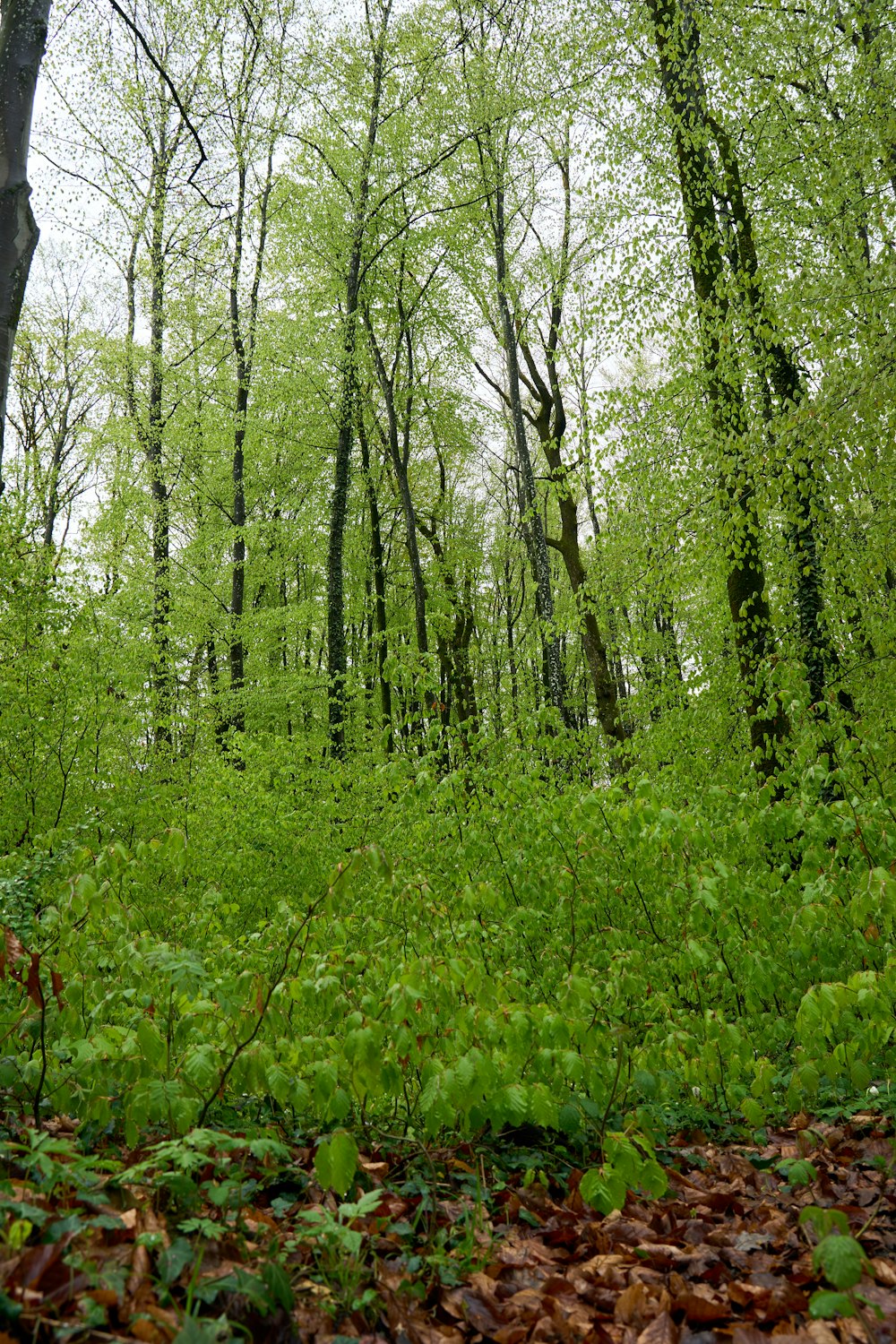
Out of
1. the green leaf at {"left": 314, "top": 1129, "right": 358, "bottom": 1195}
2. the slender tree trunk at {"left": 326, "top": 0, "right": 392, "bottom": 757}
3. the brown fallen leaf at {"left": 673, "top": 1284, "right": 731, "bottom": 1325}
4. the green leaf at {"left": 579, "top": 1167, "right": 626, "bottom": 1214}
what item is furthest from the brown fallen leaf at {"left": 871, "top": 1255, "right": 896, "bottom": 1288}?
the slender tree trunk at {"left": 326, "top": 0, "right": 392, "bottom": 757}

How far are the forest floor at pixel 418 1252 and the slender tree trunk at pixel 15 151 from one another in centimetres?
349

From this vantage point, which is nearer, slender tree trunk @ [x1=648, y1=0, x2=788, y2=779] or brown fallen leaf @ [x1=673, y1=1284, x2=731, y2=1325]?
brown fallen leaf @ [x1=673, y1=1284, x2=731, y2=1325]

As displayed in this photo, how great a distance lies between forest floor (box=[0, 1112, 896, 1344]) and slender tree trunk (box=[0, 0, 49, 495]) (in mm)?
3488

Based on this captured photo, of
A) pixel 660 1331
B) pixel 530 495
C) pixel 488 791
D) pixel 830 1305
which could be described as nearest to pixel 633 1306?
pixel 660 1331

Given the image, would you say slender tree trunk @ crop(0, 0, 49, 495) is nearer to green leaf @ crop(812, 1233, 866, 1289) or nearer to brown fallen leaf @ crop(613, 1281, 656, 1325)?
brown fallen leaf @ crop(613, 1281, 656, 1325)

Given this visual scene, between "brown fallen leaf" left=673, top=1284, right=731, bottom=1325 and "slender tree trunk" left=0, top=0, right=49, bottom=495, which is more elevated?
"slender tree trunk" left=0, top=0, right=49, bottom=495

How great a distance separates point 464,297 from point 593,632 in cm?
856

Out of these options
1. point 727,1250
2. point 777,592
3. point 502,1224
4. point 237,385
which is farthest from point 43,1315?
point 237,385

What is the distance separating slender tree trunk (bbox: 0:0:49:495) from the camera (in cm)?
437

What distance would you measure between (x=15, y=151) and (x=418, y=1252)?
18.3 feet

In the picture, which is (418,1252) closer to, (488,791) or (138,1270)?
(138,1270)

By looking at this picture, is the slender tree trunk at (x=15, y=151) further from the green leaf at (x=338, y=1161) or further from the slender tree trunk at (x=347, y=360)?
the slender tree trunk at (x=347, y=360)

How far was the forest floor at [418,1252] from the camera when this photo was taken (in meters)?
1.96

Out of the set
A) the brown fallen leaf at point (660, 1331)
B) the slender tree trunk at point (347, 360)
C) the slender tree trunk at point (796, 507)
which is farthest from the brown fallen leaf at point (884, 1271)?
the slender tree trunk at point (347, 360)
